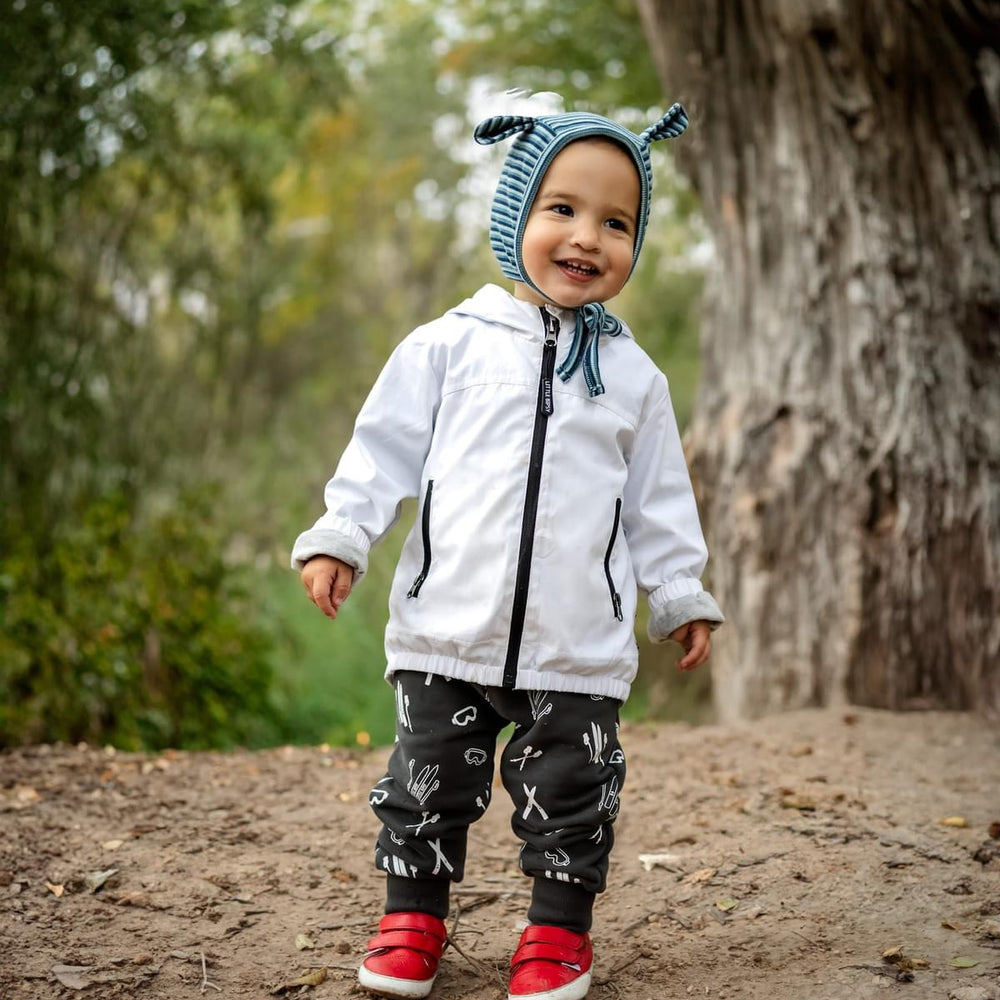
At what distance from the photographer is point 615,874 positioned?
10.4ft

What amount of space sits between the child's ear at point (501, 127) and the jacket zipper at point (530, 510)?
45 centimetres

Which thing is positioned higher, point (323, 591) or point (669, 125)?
point (669, 125)

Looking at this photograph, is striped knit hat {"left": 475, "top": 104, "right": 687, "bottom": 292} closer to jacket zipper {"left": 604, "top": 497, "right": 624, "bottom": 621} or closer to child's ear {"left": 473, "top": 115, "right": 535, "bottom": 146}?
child's ear {"left": 473, "top": 115, "right": 535, "bottom": 146}

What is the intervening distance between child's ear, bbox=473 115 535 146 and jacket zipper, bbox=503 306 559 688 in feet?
1.47

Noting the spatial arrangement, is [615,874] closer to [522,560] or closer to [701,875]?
[701,875]

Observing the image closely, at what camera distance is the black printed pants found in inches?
95.6

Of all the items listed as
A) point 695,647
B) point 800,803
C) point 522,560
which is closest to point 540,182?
point 522,560

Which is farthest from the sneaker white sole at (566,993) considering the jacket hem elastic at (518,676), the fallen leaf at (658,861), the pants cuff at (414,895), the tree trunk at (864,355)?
the tree trunk at (864,355)

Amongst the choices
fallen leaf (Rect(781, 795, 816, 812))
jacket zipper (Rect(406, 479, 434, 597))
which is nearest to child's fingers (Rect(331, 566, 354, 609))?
jacket zipper (Rect(406, 479, 434, 597))

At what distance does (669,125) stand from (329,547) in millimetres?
1218

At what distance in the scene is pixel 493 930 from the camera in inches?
112

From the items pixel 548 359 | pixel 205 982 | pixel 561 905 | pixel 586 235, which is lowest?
pixel 205 982

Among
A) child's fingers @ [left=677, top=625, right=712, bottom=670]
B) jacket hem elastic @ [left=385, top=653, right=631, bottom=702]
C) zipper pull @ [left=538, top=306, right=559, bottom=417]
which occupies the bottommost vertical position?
jacket hem elastic @ [left=385, top=653, right=631, bottom=702]

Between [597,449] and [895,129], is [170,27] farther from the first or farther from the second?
[597,449]
